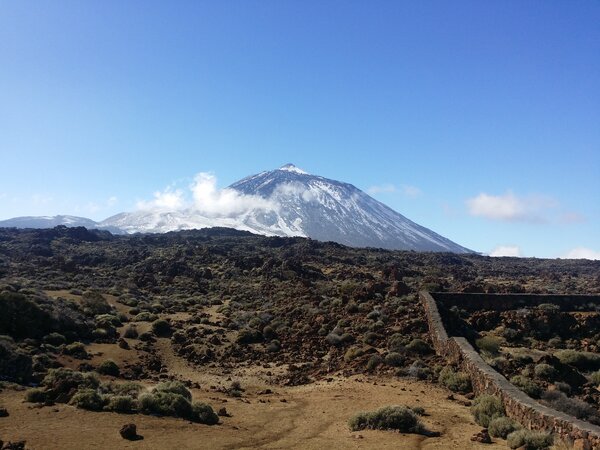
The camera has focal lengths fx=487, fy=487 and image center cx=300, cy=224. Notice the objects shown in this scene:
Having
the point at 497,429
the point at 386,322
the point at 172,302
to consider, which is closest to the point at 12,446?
the point at 497,429

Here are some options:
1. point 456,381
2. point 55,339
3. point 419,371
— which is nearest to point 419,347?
point 419,371

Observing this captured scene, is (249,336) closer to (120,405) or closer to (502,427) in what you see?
(120,405)

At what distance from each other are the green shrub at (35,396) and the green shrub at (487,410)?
9.53 metres

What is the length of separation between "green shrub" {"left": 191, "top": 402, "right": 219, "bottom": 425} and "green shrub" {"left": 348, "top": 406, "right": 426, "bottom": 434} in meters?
2.94

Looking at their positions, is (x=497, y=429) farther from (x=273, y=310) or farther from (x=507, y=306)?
(x=273, y=310)

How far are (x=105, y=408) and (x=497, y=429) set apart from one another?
318 inches

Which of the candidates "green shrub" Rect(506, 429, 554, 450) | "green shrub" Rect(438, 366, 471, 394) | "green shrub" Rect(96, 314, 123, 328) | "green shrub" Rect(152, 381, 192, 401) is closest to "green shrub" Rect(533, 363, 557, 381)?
"green shrub" Rect(438, 366, 471, 394)

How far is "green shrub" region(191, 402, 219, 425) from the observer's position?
10.5m

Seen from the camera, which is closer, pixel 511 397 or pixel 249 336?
pixel 511 397

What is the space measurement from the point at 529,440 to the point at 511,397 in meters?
1.94

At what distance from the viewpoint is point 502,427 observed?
9.29m

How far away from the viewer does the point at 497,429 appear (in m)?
9.30

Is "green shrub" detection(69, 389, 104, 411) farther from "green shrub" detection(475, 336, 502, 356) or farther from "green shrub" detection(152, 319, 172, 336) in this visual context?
"green shrub" detection(152, 319, 172, 336)

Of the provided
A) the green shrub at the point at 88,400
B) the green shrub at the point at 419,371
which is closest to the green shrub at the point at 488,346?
the green shrub at the point at 419,371
